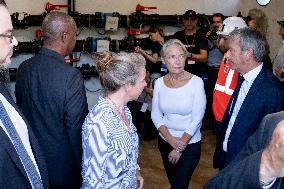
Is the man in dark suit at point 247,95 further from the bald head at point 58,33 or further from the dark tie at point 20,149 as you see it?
the dark tie at point 20,149

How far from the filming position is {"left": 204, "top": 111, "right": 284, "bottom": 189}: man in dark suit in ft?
2.94

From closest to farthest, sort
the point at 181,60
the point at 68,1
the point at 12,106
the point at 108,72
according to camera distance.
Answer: the point at 12,106 → the point at 108,72 → the point at 181,60 → the point at 68,1

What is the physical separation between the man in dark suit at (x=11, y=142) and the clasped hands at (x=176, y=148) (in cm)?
139

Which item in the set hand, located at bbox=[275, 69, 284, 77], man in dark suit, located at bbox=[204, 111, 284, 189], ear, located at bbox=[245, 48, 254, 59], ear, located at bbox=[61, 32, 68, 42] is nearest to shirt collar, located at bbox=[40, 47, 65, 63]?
ear, located at bbox=[61, 32, 68, 42]

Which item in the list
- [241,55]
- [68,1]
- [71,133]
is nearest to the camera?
[71,133]

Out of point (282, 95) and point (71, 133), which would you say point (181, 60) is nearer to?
point (282, 95)

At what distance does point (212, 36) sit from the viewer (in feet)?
17.7

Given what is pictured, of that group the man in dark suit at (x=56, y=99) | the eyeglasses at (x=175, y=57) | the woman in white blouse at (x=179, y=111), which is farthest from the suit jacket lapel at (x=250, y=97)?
the man in dark suit at (x=56, y=99)

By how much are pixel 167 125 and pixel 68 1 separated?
2804 mm

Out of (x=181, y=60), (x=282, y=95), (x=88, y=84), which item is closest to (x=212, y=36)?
(x=88, y=84)

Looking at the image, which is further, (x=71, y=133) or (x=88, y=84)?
(x=88, y=84)

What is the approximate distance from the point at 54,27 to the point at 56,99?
496mm

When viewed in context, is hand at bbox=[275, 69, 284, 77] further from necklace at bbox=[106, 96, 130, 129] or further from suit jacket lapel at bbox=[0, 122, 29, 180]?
suit jacket lapel at bbox=[0, 122, 29, 180]

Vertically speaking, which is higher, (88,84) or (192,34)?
(192,34)
